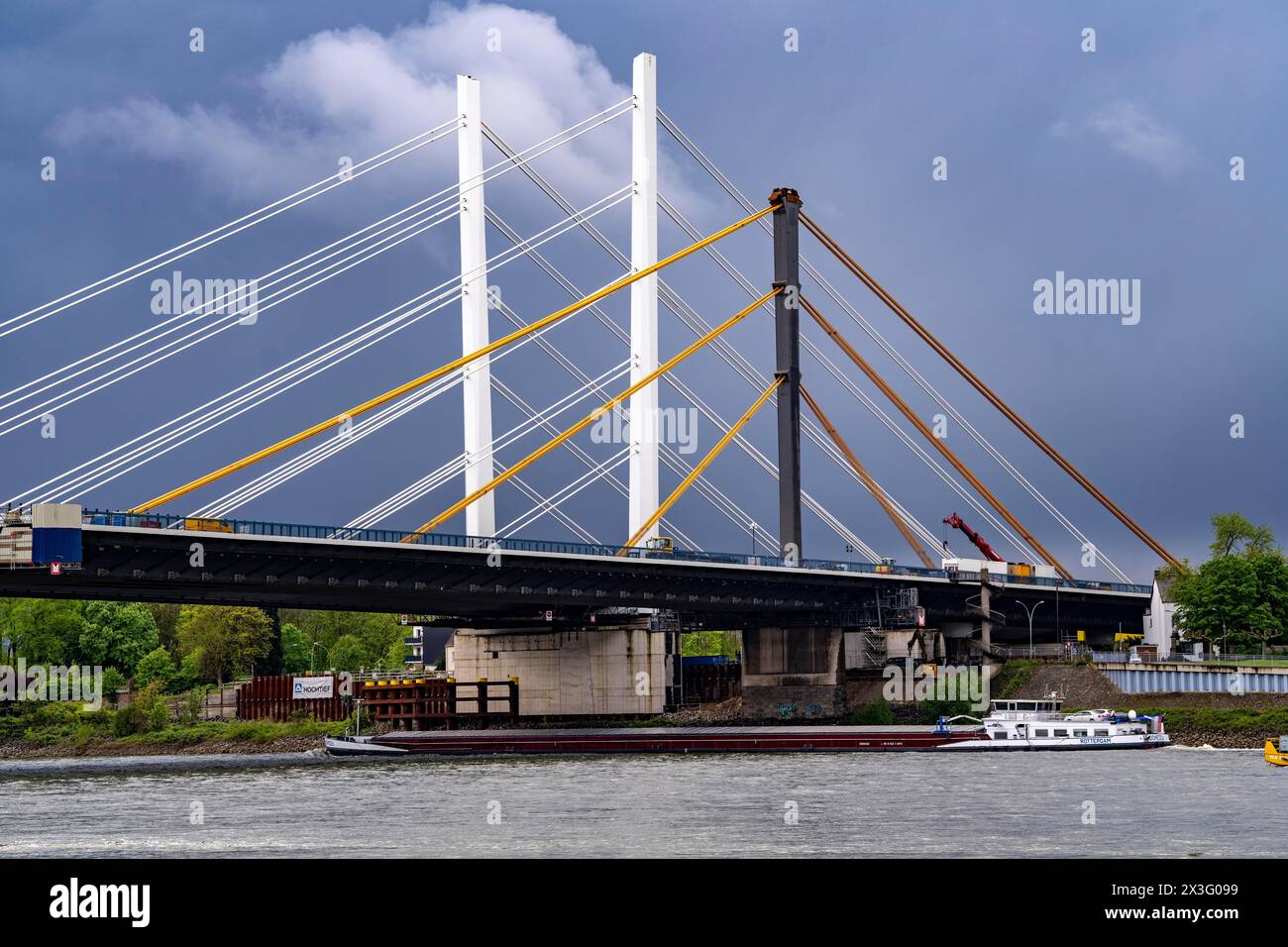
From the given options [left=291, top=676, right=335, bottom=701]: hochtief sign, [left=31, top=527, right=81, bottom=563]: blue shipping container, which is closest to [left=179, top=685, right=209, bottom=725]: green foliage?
[left=291, top=676, right=335, bottom=701]: hochtief sign

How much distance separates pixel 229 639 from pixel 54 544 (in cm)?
7580

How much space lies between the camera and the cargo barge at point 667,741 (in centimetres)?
8356

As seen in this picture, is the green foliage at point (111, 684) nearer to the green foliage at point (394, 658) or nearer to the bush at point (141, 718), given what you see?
the bush at point (141, 718)

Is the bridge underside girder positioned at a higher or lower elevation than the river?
higher

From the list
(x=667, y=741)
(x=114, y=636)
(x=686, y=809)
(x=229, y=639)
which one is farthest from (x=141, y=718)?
(x=686, y=809)

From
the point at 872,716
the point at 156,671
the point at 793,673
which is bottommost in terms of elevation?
the point at 872,716

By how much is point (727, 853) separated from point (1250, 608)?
84091 millimetres

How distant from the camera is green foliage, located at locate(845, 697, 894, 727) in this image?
345ft

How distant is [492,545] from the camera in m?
83.4

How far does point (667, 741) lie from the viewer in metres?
86.8

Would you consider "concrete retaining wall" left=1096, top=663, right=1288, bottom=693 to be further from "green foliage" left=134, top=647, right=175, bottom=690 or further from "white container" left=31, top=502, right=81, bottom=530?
"green foliage" left=134, top=647, right=175, bottom=690

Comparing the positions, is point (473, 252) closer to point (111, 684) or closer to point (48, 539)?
point (48, 539)

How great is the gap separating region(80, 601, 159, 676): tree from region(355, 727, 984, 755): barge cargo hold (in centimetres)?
5009
